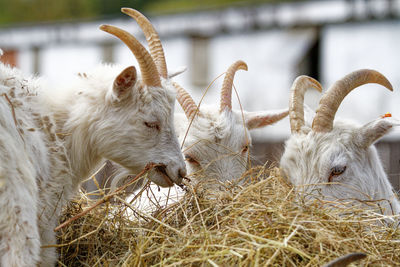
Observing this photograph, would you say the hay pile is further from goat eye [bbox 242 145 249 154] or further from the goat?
goat eye [bbox 242 145 249 154]

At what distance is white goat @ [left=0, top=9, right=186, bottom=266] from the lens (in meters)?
3.45

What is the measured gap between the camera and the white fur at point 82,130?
11.1 ft

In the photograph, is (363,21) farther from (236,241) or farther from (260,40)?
(236,241)

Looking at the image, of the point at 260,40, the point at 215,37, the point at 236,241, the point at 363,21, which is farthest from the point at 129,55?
the point at 236,241

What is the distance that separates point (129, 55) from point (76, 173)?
1677 cm

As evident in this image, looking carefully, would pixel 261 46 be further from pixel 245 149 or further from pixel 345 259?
pixel 345 259

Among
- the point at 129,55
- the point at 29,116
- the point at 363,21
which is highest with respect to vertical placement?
the point at 29,116

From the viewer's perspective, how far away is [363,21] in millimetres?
16672

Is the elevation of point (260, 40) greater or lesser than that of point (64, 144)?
lesser

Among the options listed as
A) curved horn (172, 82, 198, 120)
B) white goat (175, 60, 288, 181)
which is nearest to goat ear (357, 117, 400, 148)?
white goat (175, 60, 288, 181)

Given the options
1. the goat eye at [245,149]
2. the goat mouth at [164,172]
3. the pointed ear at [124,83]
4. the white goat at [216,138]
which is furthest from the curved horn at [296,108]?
the pointed ear at [124,83]

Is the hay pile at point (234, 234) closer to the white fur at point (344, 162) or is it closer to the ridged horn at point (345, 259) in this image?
the ridged horn at point (345, 259)

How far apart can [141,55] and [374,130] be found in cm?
202

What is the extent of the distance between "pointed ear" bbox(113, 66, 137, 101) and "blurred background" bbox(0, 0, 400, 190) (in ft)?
24.3
